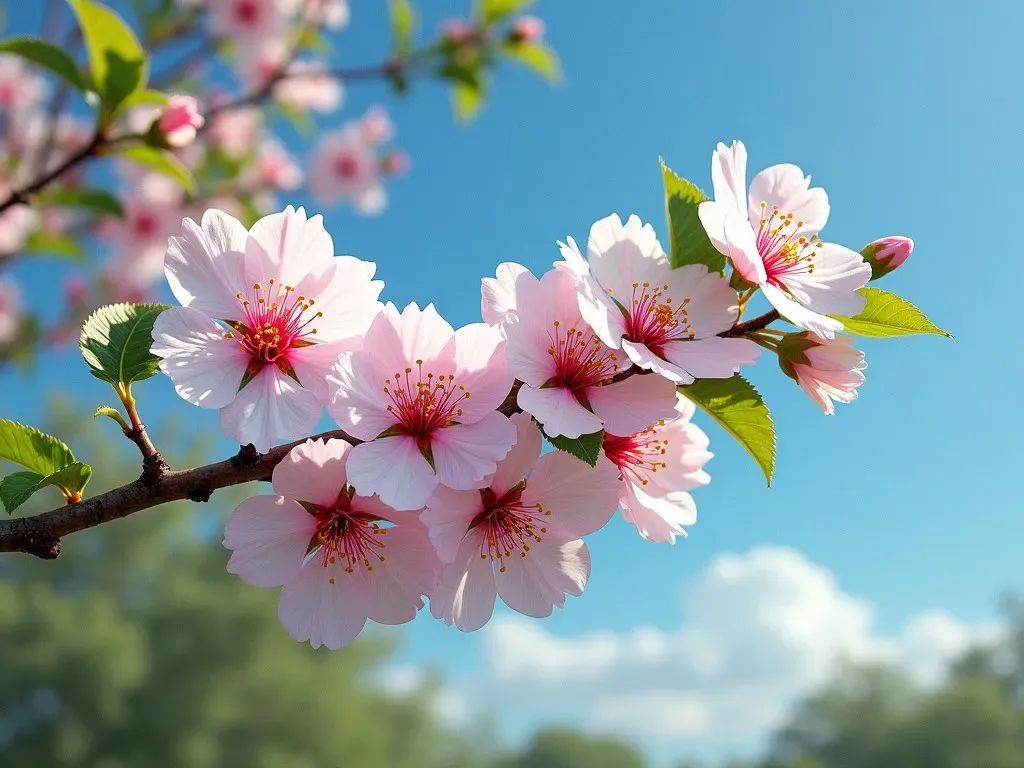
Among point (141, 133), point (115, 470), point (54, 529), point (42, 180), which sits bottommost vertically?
point (54, 529)

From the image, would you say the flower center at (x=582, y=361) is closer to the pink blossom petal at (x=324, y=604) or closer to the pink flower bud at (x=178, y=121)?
the pink blossom petal at (x=324, y=604)

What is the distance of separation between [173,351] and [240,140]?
3828 mm

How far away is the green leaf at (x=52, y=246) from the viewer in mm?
2711

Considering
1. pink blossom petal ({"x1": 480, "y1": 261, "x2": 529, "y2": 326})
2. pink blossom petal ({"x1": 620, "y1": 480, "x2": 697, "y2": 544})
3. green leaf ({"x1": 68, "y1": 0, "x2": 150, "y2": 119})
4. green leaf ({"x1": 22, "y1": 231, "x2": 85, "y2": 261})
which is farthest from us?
green leaf ({"x1": 22, "y1": 231, "x2": 85, "y2": 261})

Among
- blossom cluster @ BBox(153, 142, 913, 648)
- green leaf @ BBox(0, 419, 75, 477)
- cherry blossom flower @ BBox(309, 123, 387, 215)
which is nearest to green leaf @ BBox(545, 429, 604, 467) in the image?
blossom cluster @ BBox(153, 142, 913, 648)

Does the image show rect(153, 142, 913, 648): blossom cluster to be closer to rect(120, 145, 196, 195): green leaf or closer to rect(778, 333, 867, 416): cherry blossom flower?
rect(778, 333, 867, 416): cherry blossom flower

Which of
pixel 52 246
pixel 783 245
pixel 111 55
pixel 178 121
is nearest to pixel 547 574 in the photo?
pixel 783 245

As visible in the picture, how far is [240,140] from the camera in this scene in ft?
14.3

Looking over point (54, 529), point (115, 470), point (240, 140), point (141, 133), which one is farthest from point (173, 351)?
point (115, 470)

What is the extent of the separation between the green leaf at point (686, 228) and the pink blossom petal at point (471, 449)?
1.06 ft

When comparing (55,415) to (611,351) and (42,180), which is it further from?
(611,351)

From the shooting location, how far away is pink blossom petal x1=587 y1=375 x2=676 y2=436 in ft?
2.87

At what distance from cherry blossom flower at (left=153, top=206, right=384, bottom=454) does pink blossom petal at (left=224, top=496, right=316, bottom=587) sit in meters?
0.14

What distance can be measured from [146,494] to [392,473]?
0.30 metres
